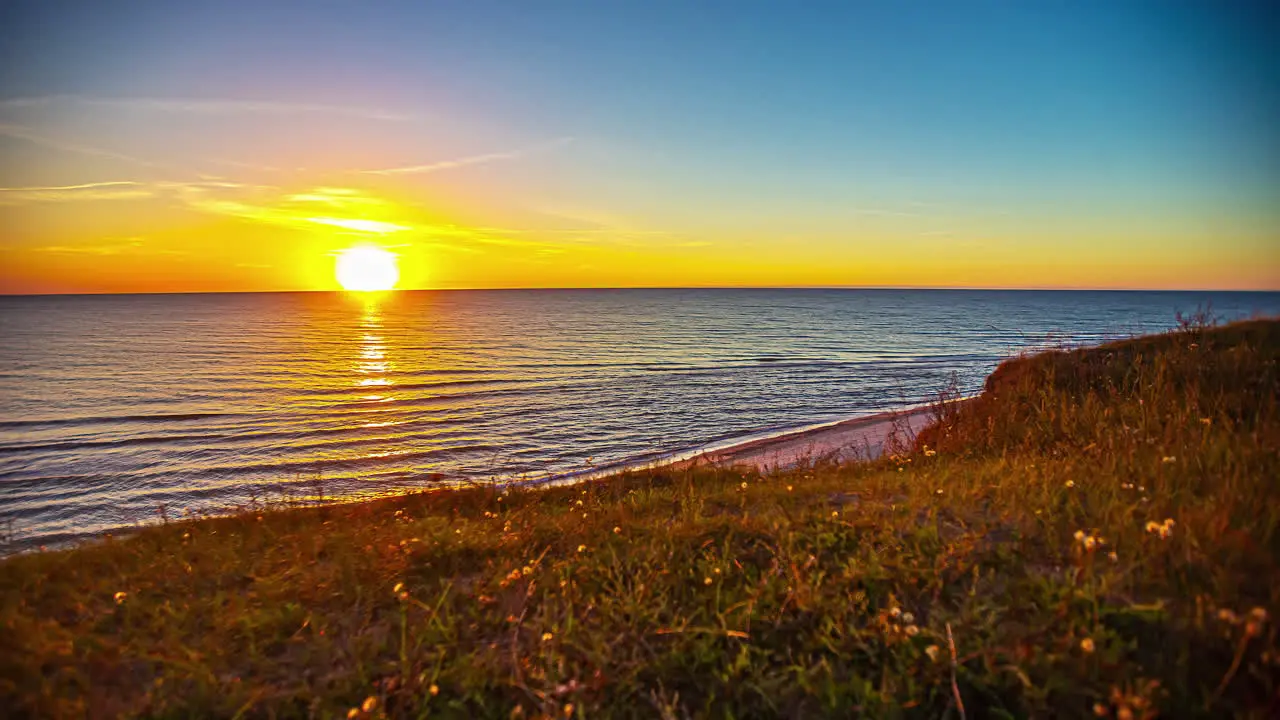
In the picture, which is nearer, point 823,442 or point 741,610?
point 741,610

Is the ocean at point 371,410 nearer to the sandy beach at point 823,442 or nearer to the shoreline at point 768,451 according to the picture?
the shoreline at point 768,451

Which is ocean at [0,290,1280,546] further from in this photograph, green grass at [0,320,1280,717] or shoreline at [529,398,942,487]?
green grass at [0,320,1280,717]

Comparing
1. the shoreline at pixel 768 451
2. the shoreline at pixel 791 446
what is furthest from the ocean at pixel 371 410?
the shoreline at pixel 791 446

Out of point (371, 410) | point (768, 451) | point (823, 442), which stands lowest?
point (371, 410)

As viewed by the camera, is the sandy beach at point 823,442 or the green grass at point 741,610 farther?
the sandy beach at point 823,442

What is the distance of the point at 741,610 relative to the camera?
381 cm

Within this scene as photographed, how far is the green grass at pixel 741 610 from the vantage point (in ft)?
9.94

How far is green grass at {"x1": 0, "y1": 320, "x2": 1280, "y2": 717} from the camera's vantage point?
9.94ft

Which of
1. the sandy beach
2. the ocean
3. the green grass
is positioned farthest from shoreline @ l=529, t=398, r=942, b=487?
the green grass

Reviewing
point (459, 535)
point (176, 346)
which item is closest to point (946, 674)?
point (459, 535)

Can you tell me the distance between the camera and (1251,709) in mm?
2561

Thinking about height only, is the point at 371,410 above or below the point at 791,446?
below

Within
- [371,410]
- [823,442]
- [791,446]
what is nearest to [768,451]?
[791,446]

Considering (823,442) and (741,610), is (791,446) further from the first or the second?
(741,610)
